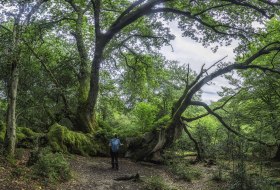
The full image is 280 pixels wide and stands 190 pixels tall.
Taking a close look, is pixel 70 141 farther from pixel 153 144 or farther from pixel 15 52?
pixel 15 52

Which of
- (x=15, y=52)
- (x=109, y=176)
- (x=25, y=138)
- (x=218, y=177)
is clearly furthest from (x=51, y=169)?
(x=218, y=177)

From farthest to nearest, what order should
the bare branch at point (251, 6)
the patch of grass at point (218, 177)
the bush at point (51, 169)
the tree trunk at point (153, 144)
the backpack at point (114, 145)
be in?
the tree trunk at point (153, 144) < the patch of grass at point (218, 177) < the backpack at point (114, 145) < the bare branch at point (251, 6) < the bush at point (51, 169)

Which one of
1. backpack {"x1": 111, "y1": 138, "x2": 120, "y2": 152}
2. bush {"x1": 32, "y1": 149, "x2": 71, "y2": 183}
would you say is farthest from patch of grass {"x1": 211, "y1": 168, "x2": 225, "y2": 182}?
bush {"x1": 32, "y1": 149, "x2": 71, "y2": 183}

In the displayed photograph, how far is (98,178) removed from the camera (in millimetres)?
10938

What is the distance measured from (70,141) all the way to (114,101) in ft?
26.7

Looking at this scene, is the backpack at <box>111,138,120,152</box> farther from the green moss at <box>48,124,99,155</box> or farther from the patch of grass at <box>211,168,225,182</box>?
the patch of grass at <box>211,168,225,182</box>

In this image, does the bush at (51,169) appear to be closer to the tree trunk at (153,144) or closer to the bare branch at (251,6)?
the tree trunk at (153,144)

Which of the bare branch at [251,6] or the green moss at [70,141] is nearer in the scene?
the bare branch at [251,6]

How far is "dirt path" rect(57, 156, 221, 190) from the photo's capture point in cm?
972

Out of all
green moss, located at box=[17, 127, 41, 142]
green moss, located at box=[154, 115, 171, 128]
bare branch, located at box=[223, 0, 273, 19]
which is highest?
bare branch, located at box=[223, 0, 273, 19]

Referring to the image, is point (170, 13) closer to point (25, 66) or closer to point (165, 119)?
point (165, 119)

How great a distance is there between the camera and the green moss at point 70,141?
1399cm

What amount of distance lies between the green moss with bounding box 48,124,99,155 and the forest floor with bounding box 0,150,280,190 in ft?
2.37

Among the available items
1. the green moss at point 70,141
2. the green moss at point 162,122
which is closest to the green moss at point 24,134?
the green moss at point 70,141
